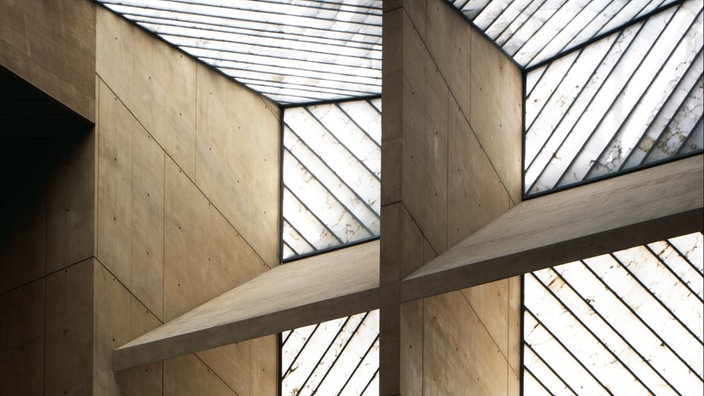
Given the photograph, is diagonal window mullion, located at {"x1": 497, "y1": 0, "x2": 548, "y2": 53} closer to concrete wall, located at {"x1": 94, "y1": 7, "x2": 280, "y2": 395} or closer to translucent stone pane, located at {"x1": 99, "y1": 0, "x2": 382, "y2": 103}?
translucent stone pane, located at {"x1": 99, "y1": 0, "x2": 382, "y2": 103}

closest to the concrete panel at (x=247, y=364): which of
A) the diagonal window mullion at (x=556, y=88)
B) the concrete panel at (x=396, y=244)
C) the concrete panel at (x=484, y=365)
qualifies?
the concrete panel at (x=484, y=365)

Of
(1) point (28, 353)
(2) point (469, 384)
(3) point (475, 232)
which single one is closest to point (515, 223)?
(3) point (475, 232)

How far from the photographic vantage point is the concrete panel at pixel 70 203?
18828 millimetres

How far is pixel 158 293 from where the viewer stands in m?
19.9

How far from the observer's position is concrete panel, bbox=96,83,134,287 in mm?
18922

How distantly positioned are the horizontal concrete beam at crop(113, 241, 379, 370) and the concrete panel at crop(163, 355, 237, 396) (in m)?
0.67

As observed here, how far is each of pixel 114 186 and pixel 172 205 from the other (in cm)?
145

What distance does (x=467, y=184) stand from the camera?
18875mm

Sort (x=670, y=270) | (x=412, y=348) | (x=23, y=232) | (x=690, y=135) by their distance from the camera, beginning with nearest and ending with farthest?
(x=412, y=348), (x=670, y=270), (x=690, y=135), (x=23, y=232)

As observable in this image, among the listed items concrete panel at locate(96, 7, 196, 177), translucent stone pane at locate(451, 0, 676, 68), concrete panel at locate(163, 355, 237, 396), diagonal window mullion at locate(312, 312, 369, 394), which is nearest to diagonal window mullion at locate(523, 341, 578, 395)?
diagonal window mullion at locate(312, 312, 369, 394)

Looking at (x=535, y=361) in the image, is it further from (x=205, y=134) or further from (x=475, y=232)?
(x=205, y=134)

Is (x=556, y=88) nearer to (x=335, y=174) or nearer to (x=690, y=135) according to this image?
(x=690, y=135)

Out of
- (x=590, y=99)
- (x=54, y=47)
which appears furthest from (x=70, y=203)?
(x=590, y=99)

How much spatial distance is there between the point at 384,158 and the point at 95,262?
4863 mm
